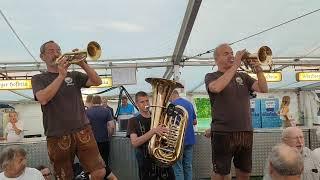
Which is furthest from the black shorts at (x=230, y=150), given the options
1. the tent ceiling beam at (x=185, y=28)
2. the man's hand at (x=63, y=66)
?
the tent ceiling beam at (x=185, y=28)

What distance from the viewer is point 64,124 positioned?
3781 millimetres

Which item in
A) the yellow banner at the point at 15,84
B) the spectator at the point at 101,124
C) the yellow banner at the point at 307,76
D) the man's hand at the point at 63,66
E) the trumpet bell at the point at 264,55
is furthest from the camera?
the yellow banner at the point at 307,76

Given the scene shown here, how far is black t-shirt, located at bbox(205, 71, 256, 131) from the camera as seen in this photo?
13.7 feet

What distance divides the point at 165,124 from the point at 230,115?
64 cm

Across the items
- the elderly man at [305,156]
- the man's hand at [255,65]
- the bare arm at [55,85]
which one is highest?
the man's hand at [255,65]

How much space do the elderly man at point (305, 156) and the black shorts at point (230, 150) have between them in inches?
16.1

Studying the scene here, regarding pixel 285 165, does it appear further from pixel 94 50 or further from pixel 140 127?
pixel 140 127

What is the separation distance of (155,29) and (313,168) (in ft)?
18.2

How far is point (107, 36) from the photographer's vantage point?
9445mm

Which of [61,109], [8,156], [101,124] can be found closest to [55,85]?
[61,109]

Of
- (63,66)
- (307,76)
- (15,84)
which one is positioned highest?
(307,76)

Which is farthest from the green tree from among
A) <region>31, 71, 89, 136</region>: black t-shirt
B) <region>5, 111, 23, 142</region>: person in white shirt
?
<region>31, 71, 89, 136</region>: black t-shirt

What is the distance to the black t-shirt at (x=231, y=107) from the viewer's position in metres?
4.18

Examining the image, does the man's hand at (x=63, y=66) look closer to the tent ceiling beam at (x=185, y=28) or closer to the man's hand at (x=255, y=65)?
the man's hand at (x=255, y=65)
